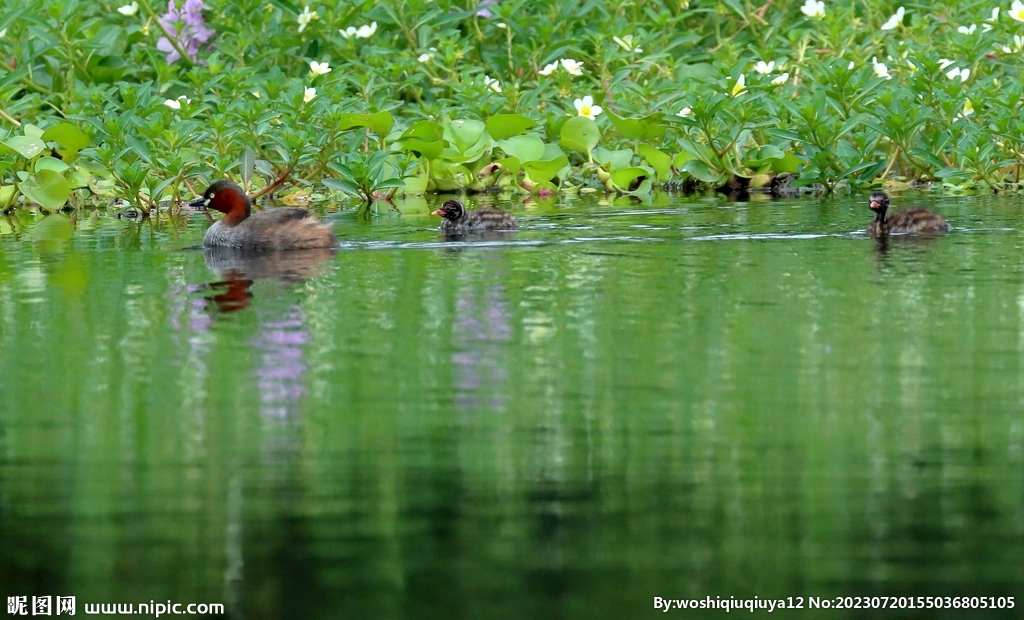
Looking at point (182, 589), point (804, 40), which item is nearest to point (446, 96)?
point (804, 40)

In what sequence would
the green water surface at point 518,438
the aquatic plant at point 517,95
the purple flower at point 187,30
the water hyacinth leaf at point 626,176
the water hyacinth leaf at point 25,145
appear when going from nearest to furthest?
the green water surface at point 518,438, the water hyacinth leaf at point 25,145, the aquatic plant at point 517,95, the water hyacinth leaf at point 626,176, the purple flower at point 187,30

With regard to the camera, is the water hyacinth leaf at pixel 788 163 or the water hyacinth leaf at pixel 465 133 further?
the water hyacinth leaf at pixel 465 133

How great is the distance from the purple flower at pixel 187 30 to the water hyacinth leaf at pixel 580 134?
14.4 ft

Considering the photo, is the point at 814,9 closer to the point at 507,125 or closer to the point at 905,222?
the point at 507,125

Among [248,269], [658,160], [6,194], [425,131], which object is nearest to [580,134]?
[658,160]

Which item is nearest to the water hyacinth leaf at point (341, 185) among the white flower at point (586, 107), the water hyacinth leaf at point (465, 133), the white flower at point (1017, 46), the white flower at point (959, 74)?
the water hyacinth leaf at point (465, 133)

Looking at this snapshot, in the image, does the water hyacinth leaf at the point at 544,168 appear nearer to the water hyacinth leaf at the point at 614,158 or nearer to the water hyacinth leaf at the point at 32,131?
the water hyacinth leaf at the point at 614,158

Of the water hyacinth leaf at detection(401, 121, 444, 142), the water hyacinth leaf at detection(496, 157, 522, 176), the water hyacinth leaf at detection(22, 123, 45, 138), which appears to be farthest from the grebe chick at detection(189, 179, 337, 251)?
the water hyacinth leaf at detection(496, 157, 522, 176)

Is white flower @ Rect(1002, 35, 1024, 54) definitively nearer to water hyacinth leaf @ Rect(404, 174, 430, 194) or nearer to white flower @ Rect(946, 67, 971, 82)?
white flower @ Rect(946, 67, 971, 82)

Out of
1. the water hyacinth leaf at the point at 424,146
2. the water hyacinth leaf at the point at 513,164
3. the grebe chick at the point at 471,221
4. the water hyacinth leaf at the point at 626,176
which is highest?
the water hyacinth leaf at the point at 424,146

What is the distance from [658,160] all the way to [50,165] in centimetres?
485

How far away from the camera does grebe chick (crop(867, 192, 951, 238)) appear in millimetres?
11078

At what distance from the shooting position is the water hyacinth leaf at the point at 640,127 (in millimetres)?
15211

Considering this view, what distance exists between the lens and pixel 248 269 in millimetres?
10492
